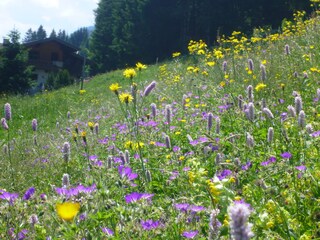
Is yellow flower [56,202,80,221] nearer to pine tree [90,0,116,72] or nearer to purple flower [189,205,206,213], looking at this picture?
purple flower [189,205,206,213]

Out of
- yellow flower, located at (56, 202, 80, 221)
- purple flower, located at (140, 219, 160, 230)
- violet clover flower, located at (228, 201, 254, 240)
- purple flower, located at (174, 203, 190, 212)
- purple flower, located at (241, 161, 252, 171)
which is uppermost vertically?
violet clover flower, located at (228, 201, 254, 240)

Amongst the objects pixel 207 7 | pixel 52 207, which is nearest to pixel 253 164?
pixel 52 207

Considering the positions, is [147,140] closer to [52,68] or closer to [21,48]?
[21,48]

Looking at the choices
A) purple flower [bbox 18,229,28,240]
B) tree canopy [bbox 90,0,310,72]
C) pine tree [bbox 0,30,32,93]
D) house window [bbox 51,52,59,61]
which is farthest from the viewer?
house window [bbox 51,52,59,61]

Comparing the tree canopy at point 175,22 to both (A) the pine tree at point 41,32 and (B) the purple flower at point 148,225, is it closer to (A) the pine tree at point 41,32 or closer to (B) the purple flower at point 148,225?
(B) the purple flower at point 148,225

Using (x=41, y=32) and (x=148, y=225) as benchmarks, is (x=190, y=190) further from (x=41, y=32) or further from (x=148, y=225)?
(x=41, y=32)

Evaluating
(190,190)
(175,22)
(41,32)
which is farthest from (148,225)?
(41,32)

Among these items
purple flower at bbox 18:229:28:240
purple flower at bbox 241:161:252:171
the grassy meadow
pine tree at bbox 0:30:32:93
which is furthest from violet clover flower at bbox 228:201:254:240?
pine tree at bbox 0:30:32:93

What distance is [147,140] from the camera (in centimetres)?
397

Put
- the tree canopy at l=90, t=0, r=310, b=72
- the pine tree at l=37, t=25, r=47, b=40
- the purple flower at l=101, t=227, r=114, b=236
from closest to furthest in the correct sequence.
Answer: the purple flower at l=101, t=227, r=114, b=236 → the tree canopy at l=90, t=0, r=310, b=72 → the pine tree at l=37, t=25, r=47, b=40

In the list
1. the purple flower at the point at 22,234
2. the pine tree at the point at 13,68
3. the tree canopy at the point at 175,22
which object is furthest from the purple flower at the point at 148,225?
the tree canopy at the point at 175,22

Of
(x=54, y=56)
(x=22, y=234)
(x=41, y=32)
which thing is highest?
(x=41, y=32)

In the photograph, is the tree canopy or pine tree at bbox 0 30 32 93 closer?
pine tree at bbox 0 30 32 93

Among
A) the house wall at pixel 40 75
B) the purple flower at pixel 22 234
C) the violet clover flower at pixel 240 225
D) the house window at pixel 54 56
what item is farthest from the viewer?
the house wall at pixel 40 75
